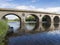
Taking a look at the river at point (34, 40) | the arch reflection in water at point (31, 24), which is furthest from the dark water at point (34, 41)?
the arch reflection in water at point (31, 24)

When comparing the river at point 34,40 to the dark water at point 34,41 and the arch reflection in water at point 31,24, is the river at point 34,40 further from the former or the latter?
the arch reflection in water at point 31,24

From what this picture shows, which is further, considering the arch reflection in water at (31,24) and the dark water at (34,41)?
the arch reflection in water at (31,24)

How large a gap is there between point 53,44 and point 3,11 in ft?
105

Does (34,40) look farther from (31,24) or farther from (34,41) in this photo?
(31,24)

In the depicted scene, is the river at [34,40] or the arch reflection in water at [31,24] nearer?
the river at [34,40]

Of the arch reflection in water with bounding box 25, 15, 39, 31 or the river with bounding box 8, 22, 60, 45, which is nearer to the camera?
the river with bounding box 8, 22, 60, 45

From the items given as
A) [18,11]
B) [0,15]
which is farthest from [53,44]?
[18,11]

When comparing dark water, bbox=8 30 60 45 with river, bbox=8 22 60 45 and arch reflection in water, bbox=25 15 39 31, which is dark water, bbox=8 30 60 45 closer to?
river, bbox=8 22 60 45

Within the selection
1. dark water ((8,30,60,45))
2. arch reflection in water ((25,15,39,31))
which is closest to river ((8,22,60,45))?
dark water ((8,30,60,45))

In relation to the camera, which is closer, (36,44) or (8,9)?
(36,44)

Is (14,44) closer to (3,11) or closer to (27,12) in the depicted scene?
(3,11)

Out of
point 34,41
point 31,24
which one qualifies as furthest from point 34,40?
point 31,24

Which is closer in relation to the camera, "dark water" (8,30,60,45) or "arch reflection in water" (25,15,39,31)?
"dark water" (8,30,60,45)

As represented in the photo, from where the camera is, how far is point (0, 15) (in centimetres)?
4809
